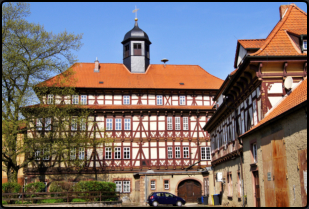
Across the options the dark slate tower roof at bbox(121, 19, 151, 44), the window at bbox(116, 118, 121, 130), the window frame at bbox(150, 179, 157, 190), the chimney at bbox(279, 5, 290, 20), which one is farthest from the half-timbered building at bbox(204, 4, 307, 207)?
the dark slate tower roof at bbox(121, 19, 151, 44)

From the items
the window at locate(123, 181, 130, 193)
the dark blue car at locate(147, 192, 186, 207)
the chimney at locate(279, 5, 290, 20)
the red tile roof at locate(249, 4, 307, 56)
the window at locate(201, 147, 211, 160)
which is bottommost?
the dark blue car at locate(147, 192, 186, 207)

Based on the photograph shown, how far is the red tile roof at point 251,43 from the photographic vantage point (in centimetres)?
2230

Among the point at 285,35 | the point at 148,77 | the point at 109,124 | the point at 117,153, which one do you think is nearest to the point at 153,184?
the point at 117,153

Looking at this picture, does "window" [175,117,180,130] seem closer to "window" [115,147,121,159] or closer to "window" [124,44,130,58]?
"window" [115,147,121,159]

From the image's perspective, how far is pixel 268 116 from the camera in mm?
16766

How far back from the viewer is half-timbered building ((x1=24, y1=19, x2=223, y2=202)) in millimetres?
40125

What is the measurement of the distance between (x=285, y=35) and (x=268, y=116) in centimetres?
525

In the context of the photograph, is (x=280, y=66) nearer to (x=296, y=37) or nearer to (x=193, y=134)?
(x=296, y=37)

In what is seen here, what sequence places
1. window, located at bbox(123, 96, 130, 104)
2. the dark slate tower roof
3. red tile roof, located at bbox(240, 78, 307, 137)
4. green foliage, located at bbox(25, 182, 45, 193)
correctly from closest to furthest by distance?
1. red tile roof, located at bbox(240, 78, 307, 137)
2. green foliage, located at bbox(25, 182, 45, 193)
3. window, located at bbox(123, 96, 130, 104)
4. the dark slate tower roof

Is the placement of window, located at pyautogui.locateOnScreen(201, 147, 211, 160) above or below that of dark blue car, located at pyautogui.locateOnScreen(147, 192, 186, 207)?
above

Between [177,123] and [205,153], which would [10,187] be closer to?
[177,123]

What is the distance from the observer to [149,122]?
43.2m

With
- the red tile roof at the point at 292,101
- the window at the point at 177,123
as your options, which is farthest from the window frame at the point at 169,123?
the red tile roof at the point at 292,101

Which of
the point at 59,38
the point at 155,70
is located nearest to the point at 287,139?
the point at 59,38
